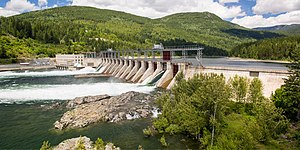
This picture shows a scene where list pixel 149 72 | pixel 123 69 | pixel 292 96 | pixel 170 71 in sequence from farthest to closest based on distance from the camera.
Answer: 1. pixel 123 69
2. pixel 149 72
3. pixel 170 71
4. pixel 292 96

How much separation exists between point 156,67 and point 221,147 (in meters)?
45.4

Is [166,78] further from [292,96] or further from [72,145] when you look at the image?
[72,145]

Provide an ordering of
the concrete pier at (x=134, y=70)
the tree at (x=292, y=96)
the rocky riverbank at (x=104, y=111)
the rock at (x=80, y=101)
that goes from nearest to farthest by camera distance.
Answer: the tree at (x=292, y=96), the rocky riverbank at (x=104, y=111), the rock at (x=80, y=101), the concrete pier at (x=134, y=70)

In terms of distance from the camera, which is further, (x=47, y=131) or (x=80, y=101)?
(x=80, y=101)

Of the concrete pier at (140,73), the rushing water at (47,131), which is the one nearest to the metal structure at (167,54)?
the concrete pier at (140,73)

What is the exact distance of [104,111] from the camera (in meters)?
32.2

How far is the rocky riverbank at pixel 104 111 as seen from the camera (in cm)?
2870

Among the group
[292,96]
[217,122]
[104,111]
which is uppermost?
[292,96]

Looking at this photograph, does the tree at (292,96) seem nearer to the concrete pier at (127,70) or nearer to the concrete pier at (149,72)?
the concrete pier at (149,72)

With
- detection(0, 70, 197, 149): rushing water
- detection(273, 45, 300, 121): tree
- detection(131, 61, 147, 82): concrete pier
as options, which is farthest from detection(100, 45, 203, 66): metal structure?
detection(0, 70, 197, 149): rushing water

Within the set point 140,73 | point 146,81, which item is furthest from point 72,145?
point 140,73

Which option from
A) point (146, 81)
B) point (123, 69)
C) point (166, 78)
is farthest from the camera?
point (123, 69)

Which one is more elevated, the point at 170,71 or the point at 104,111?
the point at 170,71

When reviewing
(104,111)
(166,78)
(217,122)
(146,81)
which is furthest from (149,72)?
(217,122)
